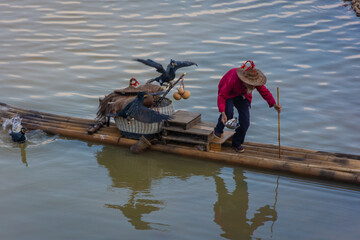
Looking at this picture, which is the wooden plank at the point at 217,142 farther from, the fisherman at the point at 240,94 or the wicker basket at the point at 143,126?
the wicker basket at the point at 143,126

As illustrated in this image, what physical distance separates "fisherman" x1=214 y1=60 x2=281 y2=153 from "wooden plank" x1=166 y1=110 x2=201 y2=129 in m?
0.32

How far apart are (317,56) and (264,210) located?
20.1 feet

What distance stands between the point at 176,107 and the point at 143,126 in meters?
1.89

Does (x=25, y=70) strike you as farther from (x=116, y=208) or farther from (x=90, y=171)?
(x=116, y=208)

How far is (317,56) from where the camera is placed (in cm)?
1101

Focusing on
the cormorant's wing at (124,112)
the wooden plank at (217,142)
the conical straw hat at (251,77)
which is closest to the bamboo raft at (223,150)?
the wooden plank at (217,142)

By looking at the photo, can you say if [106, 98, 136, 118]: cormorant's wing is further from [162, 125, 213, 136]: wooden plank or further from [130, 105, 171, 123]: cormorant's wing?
[162, 125, 213, 136]: wooden plank

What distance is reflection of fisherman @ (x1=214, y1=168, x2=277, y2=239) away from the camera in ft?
17.3

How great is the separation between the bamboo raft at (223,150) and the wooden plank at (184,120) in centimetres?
1

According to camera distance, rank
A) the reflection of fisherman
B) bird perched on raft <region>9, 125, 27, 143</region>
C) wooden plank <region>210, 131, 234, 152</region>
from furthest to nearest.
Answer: bird perched on raft <region>9, 125, 27, 143</region>, wooden plank <region>210, 131, 234, 152</region>, the reflection of fisherman

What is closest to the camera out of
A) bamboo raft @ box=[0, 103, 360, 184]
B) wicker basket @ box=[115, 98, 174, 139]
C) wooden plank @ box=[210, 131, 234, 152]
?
bamboo raft @ box=[0, 103, 360, 184]

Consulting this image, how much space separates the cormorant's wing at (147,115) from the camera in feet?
21.0

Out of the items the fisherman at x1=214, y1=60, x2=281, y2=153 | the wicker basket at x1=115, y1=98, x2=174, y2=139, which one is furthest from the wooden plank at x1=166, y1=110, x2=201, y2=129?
the fisherman at x1=214, y1=60, x2=281, y2=153

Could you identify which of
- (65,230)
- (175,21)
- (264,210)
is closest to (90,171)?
(65,230)
